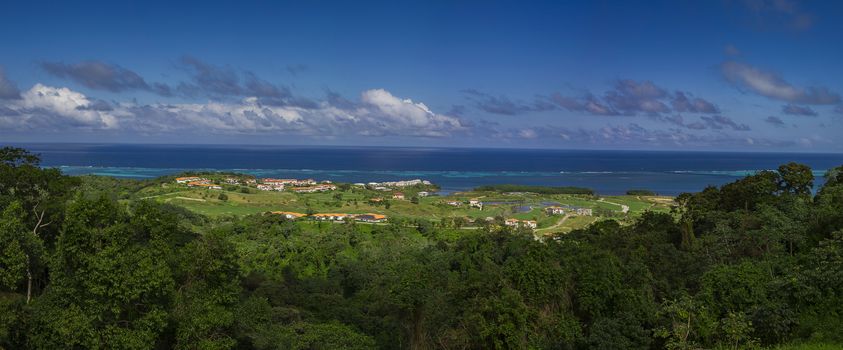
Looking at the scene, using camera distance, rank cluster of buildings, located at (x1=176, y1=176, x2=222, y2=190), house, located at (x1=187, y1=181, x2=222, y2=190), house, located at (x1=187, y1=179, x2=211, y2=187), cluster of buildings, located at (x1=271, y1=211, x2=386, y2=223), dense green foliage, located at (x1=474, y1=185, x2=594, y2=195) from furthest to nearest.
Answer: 1. dense green foliage, located at (x1=474, y1=185, x2=594, y2=195)
2. house, located at (x1=187, y1=179, x2=211, y2=187)
3. cluster of buildings, located at (x1=176, y1=176, x2=222, y2=190)
4. house, located at (x1=187, y1=181, x2=222, y2=190)
5. cluster of buildings, located at (x1=271, y1=211, x2=386, y2=223)

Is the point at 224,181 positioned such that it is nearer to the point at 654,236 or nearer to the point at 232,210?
the point at 232,210

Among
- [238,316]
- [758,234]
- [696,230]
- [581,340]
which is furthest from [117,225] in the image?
[696,230]

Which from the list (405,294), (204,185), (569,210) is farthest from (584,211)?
(405,294)

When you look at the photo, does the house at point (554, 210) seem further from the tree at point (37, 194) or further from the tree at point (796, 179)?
the tree at point (37, 194)

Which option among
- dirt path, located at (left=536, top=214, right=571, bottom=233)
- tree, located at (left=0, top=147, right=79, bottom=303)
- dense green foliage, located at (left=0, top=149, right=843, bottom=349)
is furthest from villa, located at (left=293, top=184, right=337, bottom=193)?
tree, located at (left=0, top=147, right=79, bottom=303)

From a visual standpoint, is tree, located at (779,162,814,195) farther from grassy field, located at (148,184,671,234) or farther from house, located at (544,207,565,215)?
house, located at (544,207,565,215)

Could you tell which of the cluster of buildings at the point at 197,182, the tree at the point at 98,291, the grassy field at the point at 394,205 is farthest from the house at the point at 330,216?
the tree at the point at 98,291
